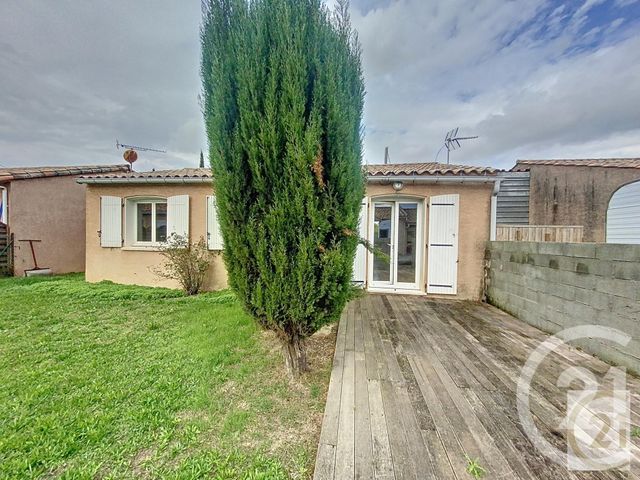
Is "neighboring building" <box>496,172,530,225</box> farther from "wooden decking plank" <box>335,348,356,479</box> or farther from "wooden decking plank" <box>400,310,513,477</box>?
"wooden decking plank" <box>335,348,356,479</box>


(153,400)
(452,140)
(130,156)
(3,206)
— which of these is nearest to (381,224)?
(153,400)

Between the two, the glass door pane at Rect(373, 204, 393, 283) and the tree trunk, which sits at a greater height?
the glass door pane at Rect(373, 204, 393, 283)

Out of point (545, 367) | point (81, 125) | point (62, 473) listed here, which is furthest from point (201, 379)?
point (81, 125)

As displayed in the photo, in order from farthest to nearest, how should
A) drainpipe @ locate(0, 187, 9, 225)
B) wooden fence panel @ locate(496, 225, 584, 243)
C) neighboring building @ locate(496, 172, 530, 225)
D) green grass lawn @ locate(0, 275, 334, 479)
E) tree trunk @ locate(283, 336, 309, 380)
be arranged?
drainpipe @ locate(0, 187, 9, 225), neighboring building @ locate(496, 172, 530, 225), wooden fence panel @ locate(496, 225, 584, 243), tree trunk @ locate(283, 336, 309, 380), green grass lawn @ locate(0, 275, 334, 479)

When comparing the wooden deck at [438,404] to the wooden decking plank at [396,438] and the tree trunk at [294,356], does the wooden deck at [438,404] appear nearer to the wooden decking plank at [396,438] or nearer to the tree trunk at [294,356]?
the wooden decking plank at [396,438]

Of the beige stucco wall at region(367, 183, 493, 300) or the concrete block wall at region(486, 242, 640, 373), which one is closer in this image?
the concrete block wall at region(486, 242, 640, 373)

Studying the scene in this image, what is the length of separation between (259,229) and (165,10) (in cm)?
671

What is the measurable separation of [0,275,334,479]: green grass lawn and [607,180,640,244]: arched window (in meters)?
9.05

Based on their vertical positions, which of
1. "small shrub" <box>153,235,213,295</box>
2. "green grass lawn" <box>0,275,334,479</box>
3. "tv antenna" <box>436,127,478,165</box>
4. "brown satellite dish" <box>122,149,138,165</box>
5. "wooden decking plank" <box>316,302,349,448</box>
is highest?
"tv antenna" <box>436,127,478,165</box>

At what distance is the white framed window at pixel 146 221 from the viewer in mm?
6738

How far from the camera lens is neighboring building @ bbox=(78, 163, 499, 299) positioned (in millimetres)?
5406

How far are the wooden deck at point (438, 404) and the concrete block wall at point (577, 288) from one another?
25 cm

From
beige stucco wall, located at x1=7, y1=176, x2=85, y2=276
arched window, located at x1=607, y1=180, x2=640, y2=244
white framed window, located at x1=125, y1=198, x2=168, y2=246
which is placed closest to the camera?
arched window, located at x1=607, y1=180, x2=640, y2=244

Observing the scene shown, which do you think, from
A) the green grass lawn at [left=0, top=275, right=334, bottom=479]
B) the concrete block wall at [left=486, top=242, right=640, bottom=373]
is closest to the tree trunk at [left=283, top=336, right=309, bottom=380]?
the green grass lawn at [left=0, top=275, right=334, bottom=479]
